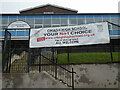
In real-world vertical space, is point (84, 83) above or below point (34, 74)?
below

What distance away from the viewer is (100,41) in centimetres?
790

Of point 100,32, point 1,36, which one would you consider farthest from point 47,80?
point 1,36

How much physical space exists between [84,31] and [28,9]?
1146 inches

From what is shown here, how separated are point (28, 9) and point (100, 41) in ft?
98.0

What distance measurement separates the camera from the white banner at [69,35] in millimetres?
8032

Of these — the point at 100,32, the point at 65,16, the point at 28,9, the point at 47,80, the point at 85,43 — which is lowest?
the point at 47,80

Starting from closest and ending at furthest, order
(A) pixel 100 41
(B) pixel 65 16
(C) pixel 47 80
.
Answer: (C) pixel 47 80
(A) pixel 100 41
(B) pixel 65 16

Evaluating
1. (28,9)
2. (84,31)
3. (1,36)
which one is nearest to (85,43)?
(84,31)

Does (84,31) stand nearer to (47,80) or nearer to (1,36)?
(47,80)

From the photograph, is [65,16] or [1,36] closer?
[1,36]

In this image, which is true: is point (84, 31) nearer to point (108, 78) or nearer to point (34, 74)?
point (108, 78)

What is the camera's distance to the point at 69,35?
8.20 meters

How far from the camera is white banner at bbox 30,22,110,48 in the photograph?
26.4 ft

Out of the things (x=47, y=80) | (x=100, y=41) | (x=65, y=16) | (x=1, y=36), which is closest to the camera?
(x=47, y=80)
